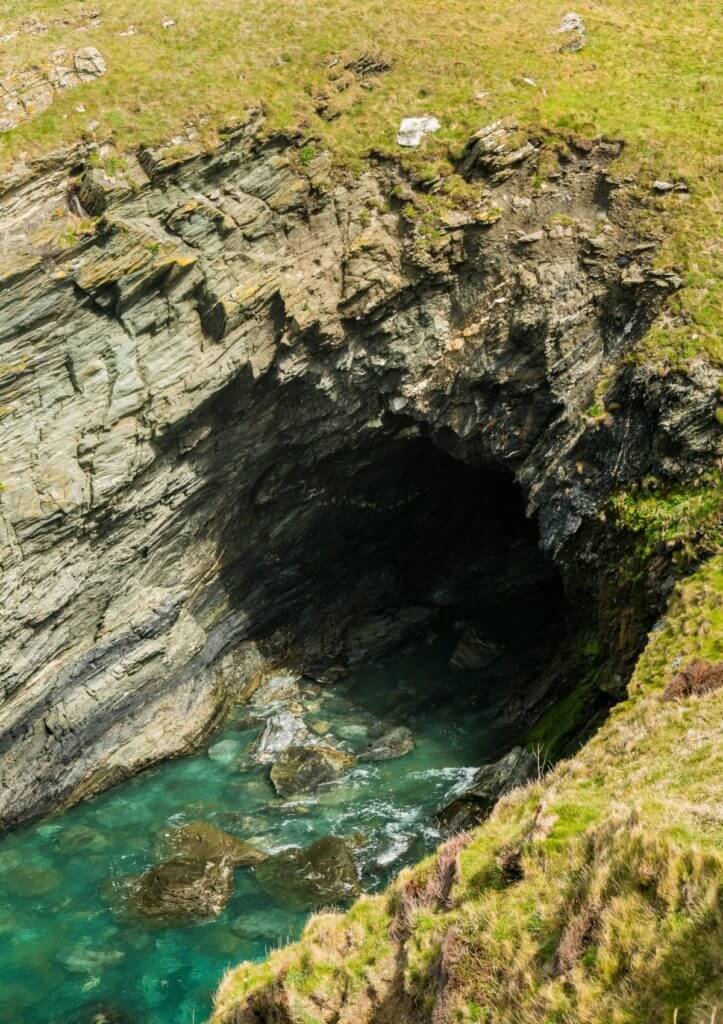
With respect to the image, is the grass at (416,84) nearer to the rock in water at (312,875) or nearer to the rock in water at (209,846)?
the rock in water at (312,875)

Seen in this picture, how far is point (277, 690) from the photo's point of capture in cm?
4075

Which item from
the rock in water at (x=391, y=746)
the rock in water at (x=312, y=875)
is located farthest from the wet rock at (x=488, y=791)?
the rock in water at (x=391, y=746)

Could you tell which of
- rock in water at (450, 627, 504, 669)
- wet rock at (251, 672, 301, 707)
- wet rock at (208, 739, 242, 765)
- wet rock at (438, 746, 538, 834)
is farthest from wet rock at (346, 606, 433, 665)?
wet rock at (438, 746, 538, 834)

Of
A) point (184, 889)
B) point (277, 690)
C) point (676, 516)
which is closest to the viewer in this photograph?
point (184, 889)

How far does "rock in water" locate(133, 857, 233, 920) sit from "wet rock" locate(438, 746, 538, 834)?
7.59m

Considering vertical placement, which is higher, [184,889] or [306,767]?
[184,889]

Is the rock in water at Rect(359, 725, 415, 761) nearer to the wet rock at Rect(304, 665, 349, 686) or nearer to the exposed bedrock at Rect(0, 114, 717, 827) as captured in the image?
the wet rock at Rect(304, 665, 349, 686)

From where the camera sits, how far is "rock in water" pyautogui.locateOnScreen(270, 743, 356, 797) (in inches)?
1289

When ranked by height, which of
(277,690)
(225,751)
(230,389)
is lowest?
(277,690)

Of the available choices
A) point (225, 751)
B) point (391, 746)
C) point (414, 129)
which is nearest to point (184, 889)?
point (225, 751)

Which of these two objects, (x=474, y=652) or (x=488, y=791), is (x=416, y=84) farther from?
(x=488, y=791)

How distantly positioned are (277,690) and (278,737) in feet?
15.3

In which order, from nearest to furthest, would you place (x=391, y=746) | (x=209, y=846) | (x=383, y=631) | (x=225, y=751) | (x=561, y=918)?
(x=561, y=918), (x=209, y=846), (x=391, y=746), (x=225, y=751), (x=383, y=631)

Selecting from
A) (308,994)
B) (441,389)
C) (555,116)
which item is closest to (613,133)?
(555,116)
